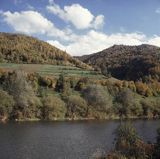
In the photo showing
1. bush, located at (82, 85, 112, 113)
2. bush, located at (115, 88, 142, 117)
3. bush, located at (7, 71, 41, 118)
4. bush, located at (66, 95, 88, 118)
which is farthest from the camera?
bush, located at (115, 88, 142, 117)

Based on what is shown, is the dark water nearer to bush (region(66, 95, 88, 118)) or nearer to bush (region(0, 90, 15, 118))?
bush (region(0, 90, 15, 118))

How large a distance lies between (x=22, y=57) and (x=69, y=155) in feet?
405

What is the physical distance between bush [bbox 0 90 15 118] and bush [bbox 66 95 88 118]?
59.6 feet

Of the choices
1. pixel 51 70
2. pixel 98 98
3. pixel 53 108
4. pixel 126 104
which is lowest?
pixel 53 108

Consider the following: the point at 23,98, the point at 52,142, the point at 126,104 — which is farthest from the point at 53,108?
the point at 52,142

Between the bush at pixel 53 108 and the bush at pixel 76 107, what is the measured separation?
2065mm

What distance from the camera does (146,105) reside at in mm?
134375

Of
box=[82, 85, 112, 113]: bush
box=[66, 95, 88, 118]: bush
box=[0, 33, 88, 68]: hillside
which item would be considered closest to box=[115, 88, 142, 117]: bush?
A: box=[82, 85, 112, 113]: bush

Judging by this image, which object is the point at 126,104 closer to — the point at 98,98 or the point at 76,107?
the point at 98,98

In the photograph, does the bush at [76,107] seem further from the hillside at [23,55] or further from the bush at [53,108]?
the hillside at [23,55]

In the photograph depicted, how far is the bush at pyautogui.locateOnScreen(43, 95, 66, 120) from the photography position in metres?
114

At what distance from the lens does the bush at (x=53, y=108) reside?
113688 mm

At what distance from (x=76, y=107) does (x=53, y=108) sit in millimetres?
8121

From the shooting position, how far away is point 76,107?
119m
